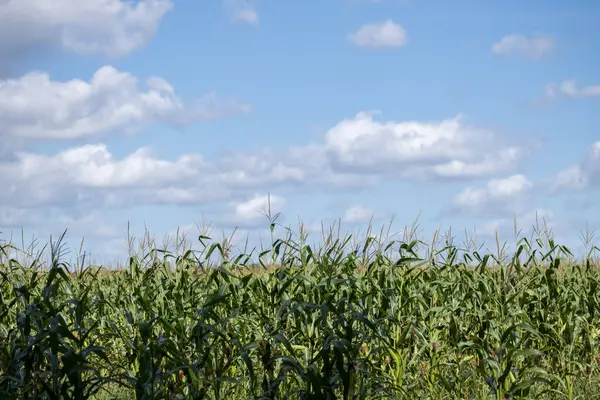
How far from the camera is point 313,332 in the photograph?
739cm

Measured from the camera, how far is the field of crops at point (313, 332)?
246 inches

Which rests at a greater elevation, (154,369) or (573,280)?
(573,280)

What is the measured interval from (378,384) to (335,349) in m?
1.33

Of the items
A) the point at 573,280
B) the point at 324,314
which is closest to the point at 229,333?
the point at 324,314

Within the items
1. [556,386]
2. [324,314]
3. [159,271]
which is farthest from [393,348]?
[159,271]

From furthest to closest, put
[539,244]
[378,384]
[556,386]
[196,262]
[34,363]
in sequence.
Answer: [539,244]
[196,262]
[556,386]
[378,384]
[34,363]

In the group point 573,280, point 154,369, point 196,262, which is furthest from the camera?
point 573,280

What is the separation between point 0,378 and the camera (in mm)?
6254

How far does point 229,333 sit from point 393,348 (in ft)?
5.63

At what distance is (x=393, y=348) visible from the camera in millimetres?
7277

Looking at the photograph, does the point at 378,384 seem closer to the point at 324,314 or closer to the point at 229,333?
the point at 324,314

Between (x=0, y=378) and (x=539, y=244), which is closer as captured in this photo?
(x=0, y=378)

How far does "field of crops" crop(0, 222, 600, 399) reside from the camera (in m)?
6.26

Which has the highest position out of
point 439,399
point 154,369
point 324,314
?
point 324,314
